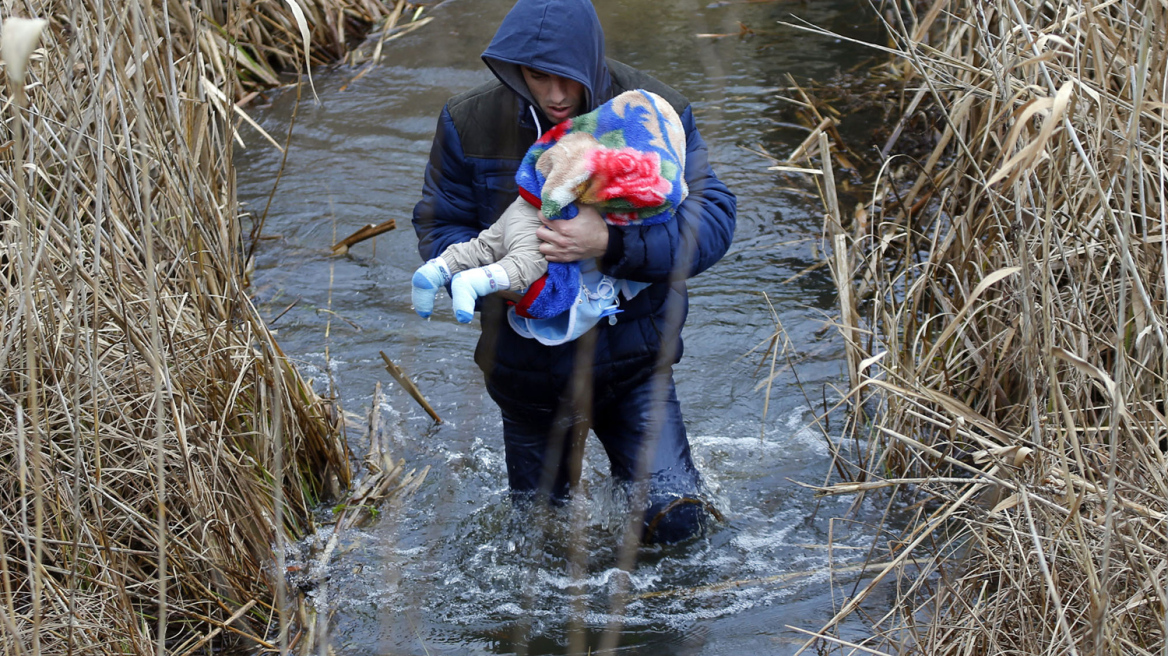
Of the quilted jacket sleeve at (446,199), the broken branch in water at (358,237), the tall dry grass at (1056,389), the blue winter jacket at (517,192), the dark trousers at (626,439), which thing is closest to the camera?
the tall dry grass at (1056,389)

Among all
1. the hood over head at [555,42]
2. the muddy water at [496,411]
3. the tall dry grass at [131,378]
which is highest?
the hood over head at [555,42]

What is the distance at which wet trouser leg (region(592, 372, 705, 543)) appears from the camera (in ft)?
9.81

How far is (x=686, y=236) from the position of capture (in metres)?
2.68

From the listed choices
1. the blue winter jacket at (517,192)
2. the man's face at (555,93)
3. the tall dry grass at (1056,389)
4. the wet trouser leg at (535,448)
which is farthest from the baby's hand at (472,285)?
the tall dry grass at (1056,389)

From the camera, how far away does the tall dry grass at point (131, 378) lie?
225 centimetres

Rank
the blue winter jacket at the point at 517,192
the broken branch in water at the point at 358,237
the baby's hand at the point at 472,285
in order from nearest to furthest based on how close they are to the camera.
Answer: the baby's hand at the point at 472,285 < the blue winter jacket at the point at 517,192 < the broken branch in water at the point at 358,237

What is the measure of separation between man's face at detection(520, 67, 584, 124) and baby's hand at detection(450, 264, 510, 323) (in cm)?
44

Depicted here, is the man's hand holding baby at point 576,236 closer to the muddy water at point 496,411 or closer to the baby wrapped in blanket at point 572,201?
the baby wrapped in blanket at point 572,201

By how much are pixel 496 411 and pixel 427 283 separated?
5.86 ft

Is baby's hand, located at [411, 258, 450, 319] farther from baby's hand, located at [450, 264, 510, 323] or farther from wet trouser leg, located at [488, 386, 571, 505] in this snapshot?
wet trouser leg, located at [488, 386, 571, 505]

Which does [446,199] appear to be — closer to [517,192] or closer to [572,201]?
[517,192]

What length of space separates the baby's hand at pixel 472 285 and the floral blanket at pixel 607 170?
13cm

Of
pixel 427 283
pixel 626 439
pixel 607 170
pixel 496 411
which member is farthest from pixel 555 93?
pixel 496 411

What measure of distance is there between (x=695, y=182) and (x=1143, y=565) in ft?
4.72
